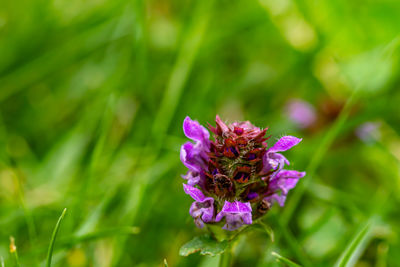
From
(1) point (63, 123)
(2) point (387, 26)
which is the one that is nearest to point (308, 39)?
(2) point (387, 26)

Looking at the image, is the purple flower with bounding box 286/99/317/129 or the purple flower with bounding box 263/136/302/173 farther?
the purple flower with bounding box 286/99/317/129

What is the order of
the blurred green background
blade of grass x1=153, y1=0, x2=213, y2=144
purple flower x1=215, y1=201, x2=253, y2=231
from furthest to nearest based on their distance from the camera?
blade of grass x1=153, y1=0, x2=213, y2=144, the blurred green background, purple flower x1=215, y1=201, x2=253, y2=231

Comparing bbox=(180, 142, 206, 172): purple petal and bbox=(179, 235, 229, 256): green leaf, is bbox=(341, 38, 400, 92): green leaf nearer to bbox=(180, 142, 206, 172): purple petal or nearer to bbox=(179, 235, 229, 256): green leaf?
bbox=(180, 142, 206, 172): purple petal

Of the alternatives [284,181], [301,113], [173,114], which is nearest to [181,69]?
[173,114]

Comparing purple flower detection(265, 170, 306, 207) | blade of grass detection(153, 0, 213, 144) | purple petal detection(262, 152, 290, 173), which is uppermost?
blade of grass detection(153, 0, 213, 144)

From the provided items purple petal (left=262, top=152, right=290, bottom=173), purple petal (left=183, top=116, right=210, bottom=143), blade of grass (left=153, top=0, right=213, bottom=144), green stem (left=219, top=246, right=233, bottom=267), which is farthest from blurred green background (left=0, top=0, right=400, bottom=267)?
purple petal (left=183, top=116, right=210, bottom=143)

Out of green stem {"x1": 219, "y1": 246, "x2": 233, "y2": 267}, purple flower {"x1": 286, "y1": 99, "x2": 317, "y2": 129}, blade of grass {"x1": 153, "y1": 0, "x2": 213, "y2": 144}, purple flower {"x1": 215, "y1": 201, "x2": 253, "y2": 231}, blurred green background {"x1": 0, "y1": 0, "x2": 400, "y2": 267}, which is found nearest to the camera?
purple flower {"x1": 215, "y1": 201, "x2": 253, "y2": 231}

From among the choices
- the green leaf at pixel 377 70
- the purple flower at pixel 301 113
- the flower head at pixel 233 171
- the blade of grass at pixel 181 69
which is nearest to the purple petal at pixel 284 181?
the flower head at pixel 233 171

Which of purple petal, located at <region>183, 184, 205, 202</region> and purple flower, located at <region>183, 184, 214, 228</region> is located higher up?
purple petal, located at <region>183, 184, 205, 202</region>
